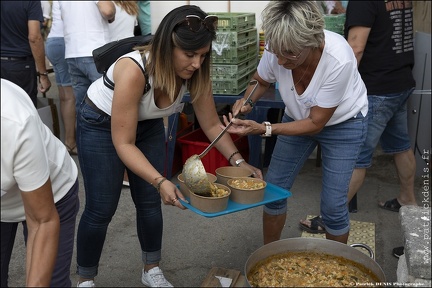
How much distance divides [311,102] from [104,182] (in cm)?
104

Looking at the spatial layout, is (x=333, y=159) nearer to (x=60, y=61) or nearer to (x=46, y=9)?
(x=60, y=61)

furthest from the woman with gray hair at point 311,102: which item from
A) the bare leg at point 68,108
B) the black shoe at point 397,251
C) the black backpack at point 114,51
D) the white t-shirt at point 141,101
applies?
the bare leg at point 68,108

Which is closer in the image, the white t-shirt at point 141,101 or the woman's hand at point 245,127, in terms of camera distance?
the white t-shirt at point 141,101

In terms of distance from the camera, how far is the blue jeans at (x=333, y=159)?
262 cm

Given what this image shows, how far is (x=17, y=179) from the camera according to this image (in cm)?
163

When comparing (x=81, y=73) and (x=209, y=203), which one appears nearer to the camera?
(x=209, y=203)

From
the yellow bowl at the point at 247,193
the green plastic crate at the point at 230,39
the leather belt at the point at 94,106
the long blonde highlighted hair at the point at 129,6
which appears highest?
the long blonde highlighted hair at the point at 129,6

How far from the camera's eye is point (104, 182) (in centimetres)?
249

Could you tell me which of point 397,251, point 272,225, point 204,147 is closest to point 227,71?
point 204,147

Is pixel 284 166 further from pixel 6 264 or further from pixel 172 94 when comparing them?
pixel 6 264

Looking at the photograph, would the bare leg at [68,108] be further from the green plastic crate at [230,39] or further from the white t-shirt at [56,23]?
the green plastic crate at [230,39]

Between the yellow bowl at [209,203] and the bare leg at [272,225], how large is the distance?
2.38 feet

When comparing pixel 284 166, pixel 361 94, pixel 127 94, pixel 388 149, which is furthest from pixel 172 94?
pixel 388 149

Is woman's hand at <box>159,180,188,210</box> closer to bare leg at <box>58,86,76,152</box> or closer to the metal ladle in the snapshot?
the metal ladle
